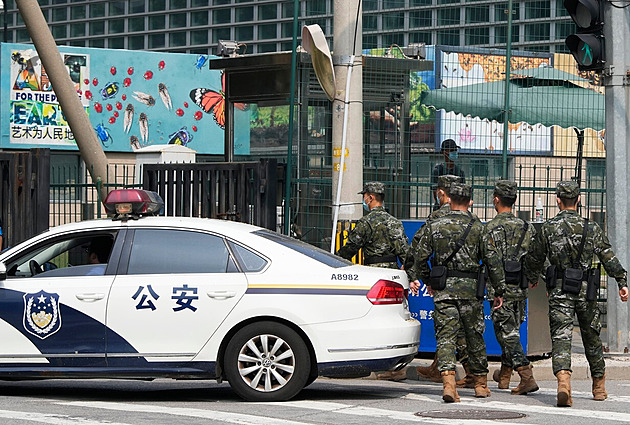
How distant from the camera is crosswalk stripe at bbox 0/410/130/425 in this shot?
25.8 feet

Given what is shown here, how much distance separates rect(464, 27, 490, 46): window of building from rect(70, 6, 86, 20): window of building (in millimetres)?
82487

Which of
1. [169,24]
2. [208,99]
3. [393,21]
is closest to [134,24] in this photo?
[169,24]

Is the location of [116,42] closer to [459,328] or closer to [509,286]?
[509,286]

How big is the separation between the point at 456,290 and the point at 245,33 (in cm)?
8302

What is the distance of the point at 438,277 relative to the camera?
9492 mm

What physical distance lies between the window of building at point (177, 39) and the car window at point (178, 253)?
8469cm

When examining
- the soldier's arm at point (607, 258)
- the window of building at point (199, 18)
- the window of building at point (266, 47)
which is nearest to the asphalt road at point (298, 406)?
the soldier's arm at point (607, 258)

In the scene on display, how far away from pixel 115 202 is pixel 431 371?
333 centimetres

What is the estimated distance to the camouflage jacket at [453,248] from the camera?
9484mm

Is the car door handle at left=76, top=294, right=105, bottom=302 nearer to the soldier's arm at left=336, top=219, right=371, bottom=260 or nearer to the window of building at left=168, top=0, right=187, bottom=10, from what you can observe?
the soldier's arm at left=336, top=219, right=371, bottom=260

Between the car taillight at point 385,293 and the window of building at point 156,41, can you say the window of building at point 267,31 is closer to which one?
the window of building at point 156,41

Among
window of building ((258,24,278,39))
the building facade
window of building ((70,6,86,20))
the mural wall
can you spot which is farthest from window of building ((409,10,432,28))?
window of building ((70,6,86,20))

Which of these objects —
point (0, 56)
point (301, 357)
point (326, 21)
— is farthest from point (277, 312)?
point (0, 56)

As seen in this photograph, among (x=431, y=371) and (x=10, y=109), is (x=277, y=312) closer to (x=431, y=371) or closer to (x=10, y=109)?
(x=431, y=371)
